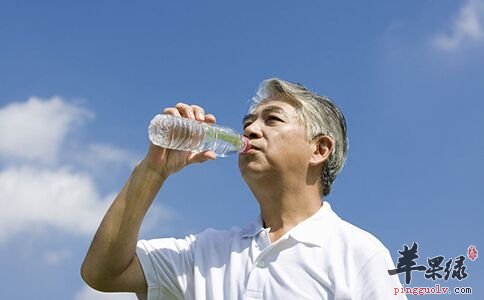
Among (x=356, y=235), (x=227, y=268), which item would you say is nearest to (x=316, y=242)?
(x=356, y=235)

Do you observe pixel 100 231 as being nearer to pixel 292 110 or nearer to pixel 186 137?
pixel 186 137

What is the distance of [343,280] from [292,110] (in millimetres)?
1068

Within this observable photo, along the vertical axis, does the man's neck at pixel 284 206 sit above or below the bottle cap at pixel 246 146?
below

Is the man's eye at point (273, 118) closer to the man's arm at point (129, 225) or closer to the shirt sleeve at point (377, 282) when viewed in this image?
the man's arm at point (129, 225)

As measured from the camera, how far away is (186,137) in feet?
11.8

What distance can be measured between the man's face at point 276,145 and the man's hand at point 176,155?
22cm

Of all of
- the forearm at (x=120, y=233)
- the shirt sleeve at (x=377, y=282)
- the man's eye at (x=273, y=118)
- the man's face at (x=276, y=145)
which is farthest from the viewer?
the man's eye at (x=273, y=118)

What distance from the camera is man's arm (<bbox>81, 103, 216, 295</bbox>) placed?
3447mm

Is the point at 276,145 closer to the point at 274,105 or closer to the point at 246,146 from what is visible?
the point at 246,146

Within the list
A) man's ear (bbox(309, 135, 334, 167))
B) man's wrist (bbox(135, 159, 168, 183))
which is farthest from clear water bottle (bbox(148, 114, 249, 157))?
man's ear (bbox(309, 135, 334, 167))

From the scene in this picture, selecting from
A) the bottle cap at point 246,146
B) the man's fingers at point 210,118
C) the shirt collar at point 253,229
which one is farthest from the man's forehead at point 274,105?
the shirt collar at point 253,229

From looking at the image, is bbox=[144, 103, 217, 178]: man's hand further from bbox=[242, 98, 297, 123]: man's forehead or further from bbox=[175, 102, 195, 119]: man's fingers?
bbox=[242, 98, 297, 123]: man's forehead

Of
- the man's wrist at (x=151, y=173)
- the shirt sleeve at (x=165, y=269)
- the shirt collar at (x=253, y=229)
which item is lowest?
the shirt sleeve at (x=165, y=269)

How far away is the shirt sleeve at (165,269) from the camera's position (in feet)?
11.7
